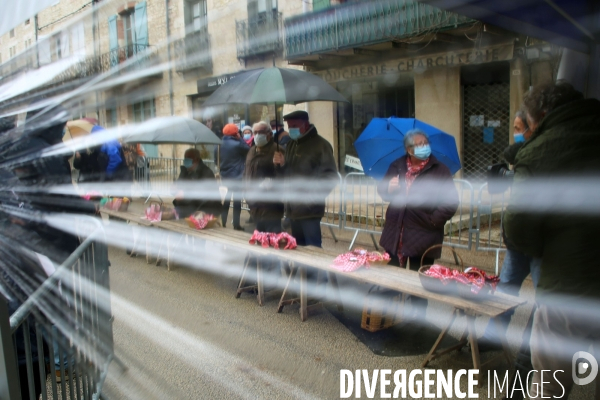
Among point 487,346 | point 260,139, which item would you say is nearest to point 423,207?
point 487,346

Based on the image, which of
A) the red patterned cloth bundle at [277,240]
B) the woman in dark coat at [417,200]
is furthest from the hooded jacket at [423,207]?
the red patterned cloth bundle at [277,240]

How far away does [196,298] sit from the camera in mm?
4961

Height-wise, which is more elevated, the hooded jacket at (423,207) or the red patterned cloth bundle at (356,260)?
the hooded jacket at (423,207)

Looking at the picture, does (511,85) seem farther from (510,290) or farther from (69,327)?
(69,327)

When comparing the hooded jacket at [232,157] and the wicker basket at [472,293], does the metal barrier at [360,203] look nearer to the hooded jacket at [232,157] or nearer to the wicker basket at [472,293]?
the hooded jacket at [232,157]

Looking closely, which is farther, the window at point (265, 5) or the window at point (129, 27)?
the window at point (129, 27)

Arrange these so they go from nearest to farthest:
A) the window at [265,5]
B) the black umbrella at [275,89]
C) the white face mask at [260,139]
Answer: the black umbrella at [275,89], the white face mask at [260,139], the window at [265,5]

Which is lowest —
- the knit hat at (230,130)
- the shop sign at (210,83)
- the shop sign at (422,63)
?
the knit hat at (230,130)

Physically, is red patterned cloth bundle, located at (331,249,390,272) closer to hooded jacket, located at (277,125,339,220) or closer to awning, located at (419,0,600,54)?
hooded jacket, located at (277,125,339,220)

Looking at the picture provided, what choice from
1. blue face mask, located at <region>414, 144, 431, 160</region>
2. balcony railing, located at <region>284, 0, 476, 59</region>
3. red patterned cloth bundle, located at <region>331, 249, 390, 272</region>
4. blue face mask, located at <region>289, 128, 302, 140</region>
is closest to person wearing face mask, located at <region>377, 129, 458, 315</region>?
blue face mask, located at <region>414, 144, 431, 160</region>

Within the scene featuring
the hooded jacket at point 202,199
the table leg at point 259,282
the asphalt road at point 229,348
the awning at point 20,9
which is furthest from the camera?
the hooded jacket at point 202,199

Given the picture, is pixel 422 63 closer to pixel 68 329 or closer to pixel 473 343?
pixel 473 343

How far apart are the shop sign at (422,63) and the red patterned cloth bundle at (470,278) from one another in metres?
6.50

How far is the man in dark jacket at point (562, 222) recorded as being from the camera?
207 centimetres
